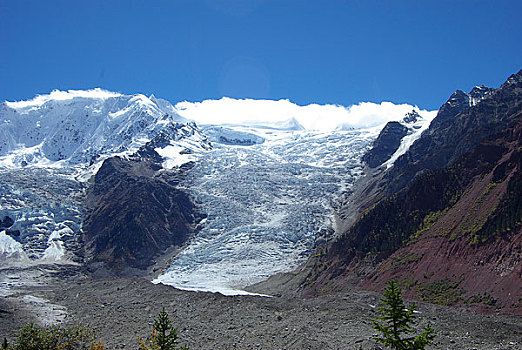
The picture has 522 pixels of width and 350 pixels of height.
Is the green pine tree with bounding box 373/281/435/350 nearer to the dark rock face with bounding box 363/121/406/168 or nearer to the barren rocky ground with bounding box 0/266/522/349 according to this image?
the barren rocky ground with bounding box 0/266/522/349

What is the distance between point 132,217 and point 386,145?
3857 inches

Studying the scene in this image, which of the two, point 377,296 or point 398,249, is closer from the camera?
point 377,296

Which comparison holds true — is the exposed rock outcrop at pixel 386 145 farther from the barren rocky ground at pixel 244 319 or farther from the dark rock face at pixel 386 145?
the barren rocky ground at pixel 244 319

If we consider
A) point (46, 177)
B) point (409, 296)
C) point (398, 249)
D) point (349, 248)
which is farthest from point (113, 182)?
point (409, 296)

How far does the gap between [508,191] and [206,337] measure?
1470 inches

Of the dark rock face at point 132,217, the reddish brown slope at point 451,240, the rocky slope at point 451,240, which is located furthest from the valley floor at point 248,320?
the dark rock face at point 132,217

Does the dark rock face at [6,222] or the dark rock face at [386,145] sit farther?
the dark rock face at [386,145]

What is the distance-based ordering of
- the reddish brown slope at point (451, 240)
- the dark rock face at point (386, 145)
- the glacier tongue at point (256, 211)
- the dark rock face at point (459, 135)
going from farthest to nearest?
the dark rock face at point (386, 145)
the dark rock face at point (459, 135)
the glacier tongue at point (256, 211)
the reddish brown slope at point (451, 240)

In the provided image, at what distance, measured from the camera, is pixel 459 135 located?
12794 centimetres

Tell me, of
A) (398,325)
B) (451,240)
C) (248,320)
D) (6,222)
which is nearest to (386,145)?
(451,240)

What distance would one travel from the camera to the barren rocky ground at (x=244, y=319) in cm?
3744

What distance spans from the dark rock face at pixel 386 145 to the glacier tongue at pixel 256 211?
6.04m

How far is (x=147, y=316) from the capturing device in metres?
57.5

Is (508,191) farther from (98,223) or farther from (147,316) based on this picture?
(98,223)
